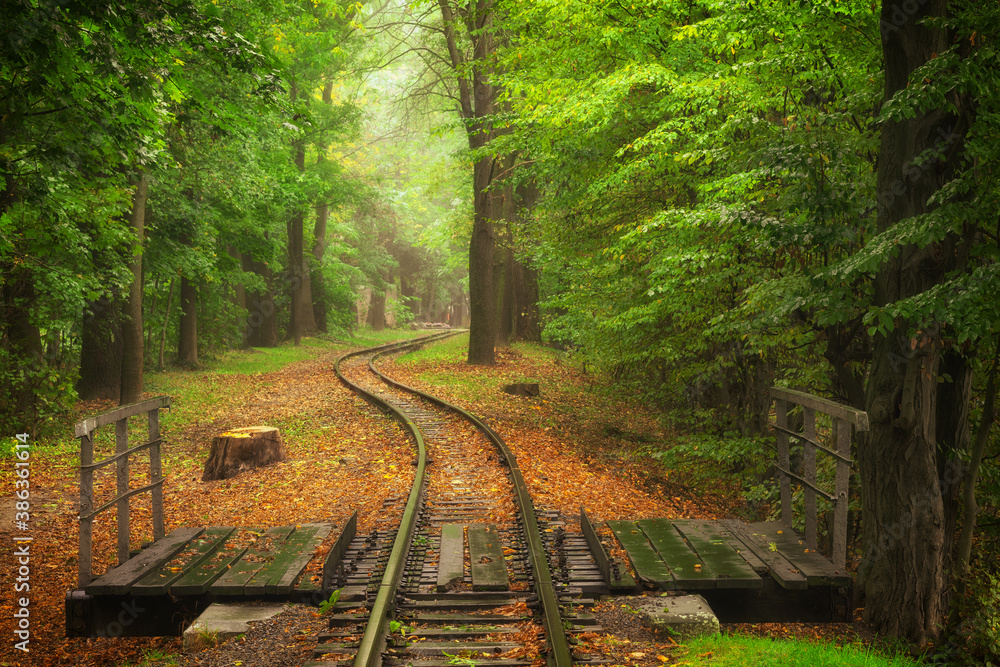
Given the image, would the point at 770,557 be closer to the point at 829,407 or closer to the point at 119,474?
the point at 829,407

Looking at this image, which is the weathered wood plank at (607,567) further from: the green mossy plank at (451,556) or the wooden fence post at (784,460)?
the wooden fence post at (784,460)

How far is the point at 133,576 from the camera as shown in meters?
Answer: 5.07

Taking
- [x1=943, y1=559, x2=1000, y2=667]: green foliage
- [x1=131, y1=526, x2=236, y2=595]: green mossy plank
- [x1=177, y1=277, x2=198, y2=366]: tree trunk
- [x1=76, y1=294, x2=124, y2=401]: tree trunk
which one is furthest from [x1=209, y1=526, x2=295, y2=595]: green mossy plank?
[x1=177, y1=277, x2=198, y2=366]: tree trunk

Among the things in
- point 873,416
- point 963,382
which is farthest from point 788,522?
point 963,382

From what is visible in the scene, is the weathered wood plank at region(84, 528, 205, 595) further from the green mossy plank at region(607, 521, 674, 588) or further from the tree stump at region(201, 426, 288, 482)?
the green mossy plank at region(607, 521, 674, 588)

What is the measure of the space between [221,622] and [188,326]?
62.0 feet

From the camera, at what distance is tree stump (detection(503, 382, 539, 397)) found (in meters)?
16.2

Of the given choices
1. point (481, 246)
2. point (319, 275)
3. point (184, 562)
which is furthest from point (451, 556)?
point (319, 275)

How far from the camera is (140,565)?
5316 mm

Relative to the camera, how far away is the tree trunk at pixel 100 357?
15.2 m

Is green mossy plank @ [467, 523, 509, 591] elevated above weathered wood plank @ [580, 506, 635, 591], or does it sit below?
below

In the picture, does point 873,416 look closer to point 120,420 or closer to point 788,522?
point 788,522

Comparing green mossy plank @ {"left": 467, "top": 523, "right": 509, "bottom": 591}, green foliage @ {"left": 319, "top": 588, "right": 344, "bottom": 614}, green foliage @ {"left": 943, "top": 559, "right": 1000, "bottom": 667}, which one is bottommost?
green foliage @ {"left": 943, "top": 559, "right": 1000, "bottom": 667}

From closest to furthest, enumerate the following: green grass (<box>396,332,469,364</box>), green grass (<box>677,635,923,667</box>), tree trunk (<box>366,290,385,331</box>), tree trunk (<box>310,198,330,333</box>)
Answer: green grass (<box>677,635,923,667</box>) → green grass (<box>396,332,469,364</box>) → tree trunk (<box>310,198,330,333</box>) → tree trunk (<box>366,290,385,331</box>)
